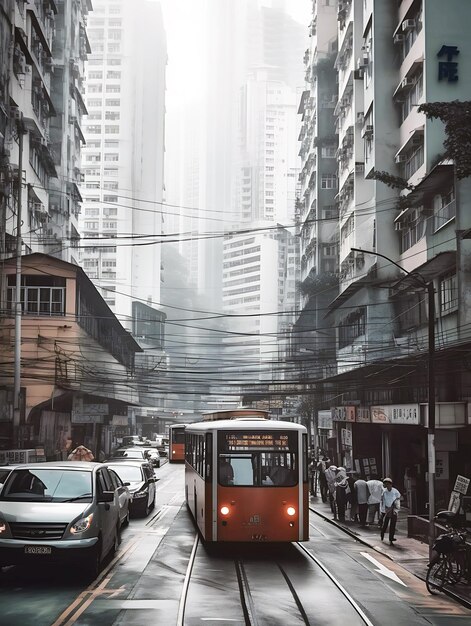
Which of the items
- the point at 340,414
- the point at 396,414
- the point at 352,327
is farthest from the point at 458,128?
the point at 352,327

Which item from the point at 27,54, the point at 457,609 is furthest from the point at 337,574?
the point at 27,54

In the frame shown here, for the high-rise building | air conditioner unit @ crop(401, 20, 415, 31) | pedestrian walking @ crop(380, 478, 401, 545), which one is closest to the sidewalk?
pedestrian walking @ crop(380, 478, 401, 545)

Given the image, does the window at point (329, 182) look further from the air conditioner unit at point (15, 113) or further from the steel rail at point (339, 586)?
the steel rail at point (339, 586)

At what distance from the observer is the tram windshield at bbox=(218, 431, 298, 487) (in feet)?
57.8

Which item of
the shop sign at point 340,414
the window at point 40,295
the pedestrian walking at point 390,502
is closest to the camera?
the pedestrian walking at point 390,502

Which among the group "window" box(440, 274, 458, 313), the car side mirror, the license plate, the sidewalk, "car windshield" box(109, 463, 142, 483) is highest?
"window" box(440, 274, 458, 313)

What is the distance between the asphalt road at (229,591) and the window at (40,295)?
32510 millimetres

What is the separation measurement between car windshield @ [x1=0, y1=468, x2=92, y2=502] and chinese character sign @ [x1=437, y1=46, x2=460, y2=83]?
33.7 metres

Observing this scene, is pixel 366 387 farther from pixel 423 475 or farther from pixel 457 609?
pixel 457 609

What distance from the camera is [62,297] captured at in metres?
50.7

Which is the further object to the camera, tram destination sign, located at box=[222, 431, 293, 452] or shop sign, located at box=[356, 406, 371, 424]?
shop sign, located at box=[356, 406, 371, 424]

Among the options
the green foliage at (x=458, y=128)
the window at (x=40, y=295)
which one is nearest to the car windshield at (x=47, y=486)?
the green foliage at (x=458, y=128)

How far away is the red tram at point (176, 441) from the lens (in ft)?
210

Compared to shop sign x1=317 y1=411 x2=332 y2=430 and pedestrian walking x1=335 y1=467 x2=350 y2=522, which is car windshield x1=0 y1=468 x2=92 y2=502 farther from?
shop sign x1=317 y1=411 x2=332 y2=430
